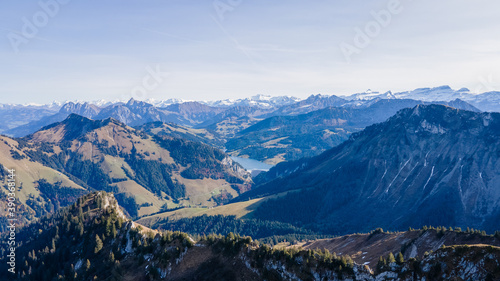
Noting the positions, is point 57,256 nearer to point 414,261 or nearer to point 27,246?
point 27,246

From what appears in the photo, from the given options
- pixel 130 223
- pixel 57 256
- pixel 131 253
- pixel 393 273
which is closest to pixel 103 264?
pixel 131 253

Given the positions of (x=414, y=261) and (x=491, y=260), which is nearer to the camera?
(x=491, y=260)

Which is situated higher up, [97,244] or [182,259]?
[182,259]

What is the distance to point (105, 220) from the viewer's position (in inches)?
5664

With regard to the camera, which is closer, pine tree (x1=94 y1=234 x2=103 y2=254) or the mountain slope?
the mountain slope

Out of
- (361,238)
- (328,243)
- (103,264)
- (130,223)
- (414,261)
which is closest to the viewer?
(414,261)

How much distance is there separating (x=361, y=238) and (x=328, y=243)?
71.1ft

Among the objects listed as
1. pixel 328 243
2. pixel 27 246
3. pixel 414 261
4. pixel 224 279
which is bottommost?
pixel 328 243

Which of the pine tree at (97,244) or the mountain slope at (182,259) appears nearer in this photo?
the mountain slope at (182,259)

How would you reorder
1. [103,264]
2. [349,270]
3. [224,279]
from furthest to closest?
[103,264] < [224,279] < [349,270]

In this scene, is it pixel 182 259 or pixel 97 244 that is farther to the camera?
pixel 97 244

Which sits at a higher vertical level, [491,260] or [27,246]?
[491,260]

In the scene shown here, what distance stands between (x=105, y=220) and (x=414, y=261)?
122652 millimetres

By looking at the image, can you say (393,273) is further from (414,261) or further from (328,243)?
(328,243)
